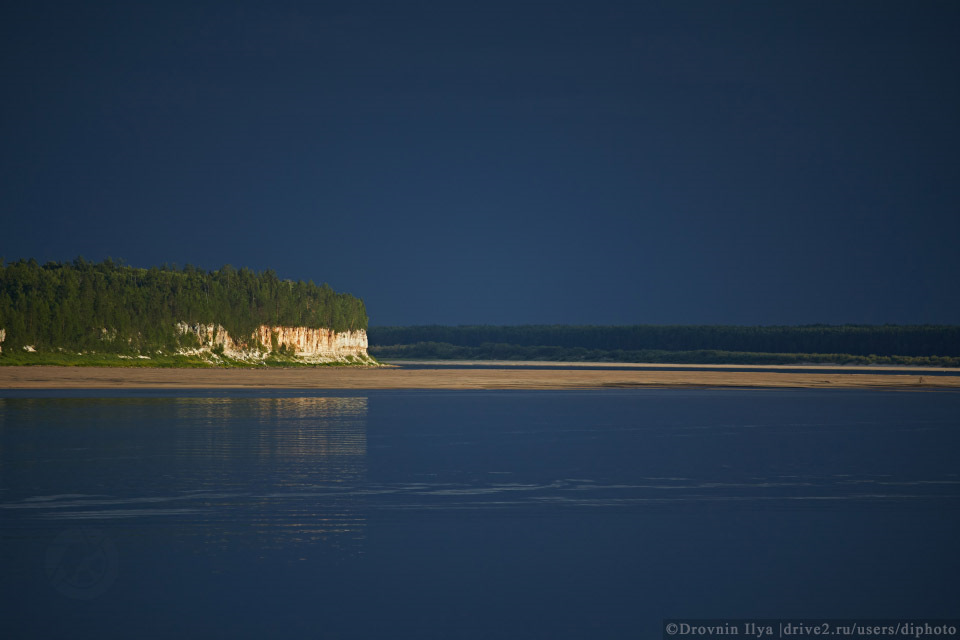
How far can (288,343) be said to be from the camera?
14762 cm

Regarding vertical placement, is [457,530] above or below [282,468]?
below

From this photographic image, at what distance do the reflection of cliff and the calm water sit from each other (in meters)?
0.13

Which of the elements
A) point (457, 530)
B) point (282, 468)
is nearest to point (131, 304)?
point (282, 468)

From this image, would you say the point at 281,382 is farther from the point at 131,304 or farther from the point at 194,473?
the point at 194,473

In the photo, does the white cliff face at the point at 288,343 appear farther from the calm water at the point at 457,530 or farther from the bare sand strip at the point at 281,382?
the calm water at the point at 457,530

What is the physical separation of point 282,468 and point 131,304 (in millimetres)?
102552

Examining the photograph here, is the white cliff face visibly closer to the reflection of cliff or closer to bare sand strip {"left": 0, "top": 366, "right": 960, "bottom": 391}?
bare sand strip {"left": 0, "top": 366, "right": 960, "bottom": 391}

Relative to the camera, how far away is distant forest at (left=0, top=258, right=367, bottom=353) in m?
111

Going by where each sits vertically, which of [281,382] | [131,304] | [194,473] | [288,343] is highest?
[131,304]

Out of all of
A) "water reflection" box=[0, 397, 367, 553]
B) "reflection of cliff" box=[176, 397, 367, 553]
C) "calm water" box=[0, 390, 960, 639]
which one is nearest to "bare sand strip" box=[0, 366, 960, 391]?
"reflection of cliff" box=[176, 397, 367, 553]

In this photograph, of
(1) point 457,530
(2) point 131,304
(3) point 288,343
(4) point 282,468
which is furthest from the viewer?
(3) point 288,343

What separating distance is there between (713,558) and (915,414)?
4281 cm

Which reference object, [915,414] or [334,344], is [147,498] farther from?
[334,344]

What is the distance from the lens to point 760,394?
79.3 metres
